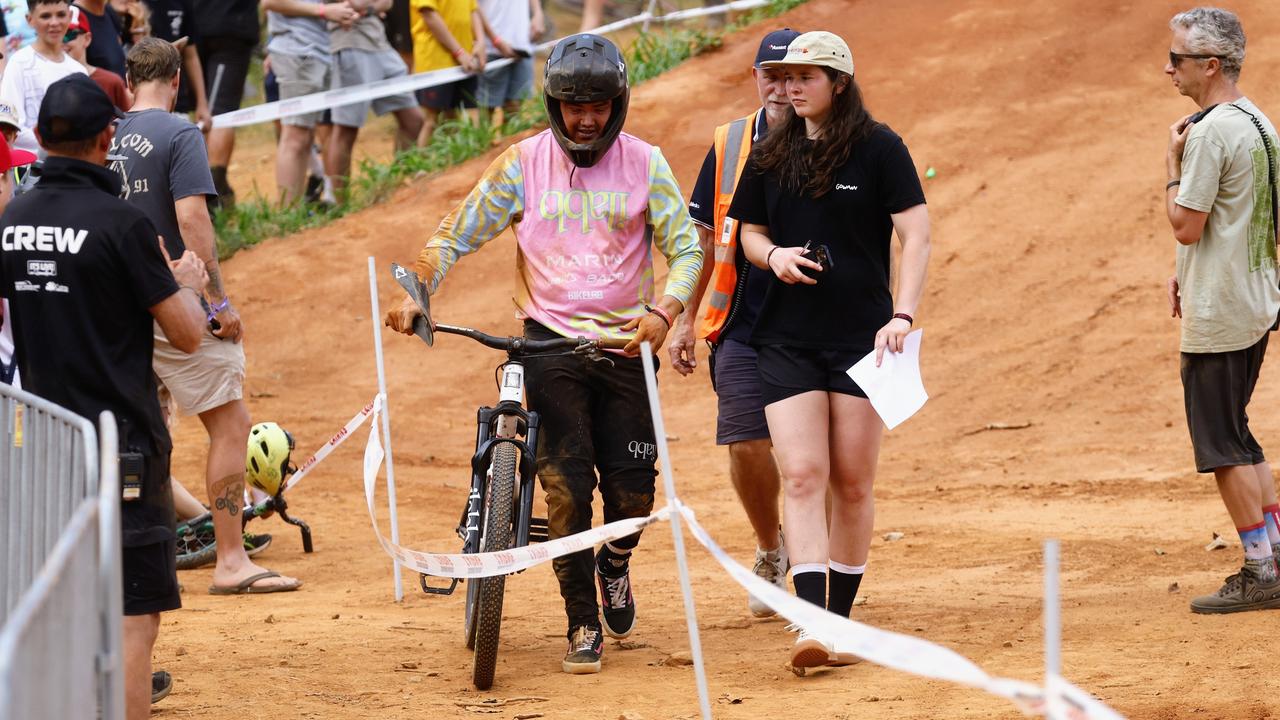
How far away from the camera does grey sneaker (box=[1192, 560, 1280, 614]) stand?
6.66 meters

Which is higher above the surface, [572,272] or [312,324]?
[572,272]

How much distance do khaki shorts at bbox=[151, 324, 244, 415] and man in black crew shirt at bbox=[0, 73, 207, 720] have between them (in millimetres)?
2552

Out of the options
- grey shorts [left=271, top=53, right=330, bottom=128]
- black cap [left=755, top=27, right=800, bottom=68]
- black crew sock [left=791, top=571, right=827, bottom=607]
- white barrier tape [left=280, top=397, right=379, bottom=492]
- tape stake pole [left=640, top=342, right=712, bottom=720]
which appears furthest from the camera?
grey shorts [left=271, top=53, right=330, bottom=128]

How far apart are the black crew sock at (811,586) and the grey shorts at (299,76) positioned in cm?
951

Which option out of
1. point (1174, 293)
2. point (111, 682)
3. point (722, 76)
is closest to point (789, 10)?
point (722, 76)

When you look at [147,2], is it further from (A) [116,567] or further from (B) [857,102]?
(A) [116,567]

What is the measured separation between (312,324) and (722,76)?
4.87 m

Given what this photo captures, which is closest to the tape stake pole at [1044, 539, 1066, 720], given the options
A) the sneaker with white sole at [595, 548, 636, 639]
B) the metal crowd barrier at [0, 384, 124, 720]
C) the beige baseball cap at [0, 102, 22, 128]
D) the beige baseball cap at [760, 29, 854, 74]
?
the metal crowd barrier at [0, 384, 124, 720]

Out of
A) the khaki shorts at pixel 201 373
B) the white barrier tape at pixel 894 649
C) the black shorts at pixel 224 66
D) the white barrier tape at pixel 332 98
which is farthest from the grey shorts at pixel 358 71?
the white barrier tape at pixel 894 649

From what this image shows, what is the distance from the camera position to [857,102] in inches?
243

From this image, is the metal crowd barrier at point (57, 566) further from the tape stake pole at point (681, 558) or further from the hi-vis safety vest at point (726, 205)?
the hi-vis safety vest at point (726, 205)

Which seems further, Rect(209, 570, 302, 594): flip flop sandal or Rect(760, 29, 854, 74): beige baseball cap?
Rect(209, 570, 302, 594): flip flop sandal

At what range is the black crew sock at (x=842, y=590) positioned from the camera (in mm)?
6344

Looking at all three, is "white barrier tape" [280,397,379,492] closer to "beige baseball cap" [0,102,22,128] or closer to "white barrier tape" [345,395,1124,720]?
"white barrier tape" [345,395,1124,720]
